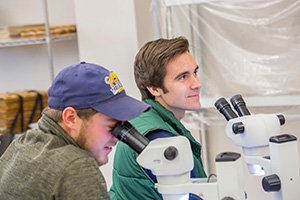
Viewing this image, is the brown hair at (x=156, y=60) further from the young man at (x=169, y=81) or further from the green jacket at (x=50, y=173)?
the green jacket at (x=50, y=173)

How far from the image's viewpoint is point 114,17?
10.3 feet

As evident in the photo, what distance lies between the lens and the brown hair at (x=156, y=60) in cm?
193

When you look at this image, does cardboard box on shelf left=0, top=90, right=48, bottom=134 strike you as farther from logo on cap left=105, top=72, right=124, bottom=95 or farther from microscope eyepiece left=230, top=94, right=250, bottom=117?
logo on cap left=105, top=72, right=124, bottom=95

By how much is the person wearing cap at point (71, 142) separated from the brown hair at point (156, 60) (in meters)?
0.55

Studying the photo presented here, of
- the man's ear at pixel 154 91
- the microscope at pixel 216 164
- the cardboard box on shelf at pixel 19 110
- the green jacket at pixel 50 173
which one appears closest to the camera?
the green jacket at pixel 50 173

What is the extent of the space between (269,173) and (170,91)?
1.88 feet

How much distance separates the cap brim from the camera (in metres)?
1.32

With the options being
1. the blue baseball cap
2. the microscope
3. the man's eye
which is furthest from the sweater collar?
the blue baseball cap

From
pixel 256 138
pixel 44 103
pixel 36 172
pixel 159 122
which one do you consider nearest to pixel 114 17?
pixel 44 103

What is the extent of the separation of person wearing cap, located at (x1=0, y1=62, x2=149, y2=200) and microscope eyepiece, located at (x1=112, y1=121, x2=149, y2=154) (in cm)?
2

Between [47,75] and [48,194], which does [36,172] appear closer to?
[48,194]

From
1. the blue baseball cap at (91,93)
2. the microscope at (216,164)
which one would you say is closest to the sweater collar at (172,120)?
the microscope at (216,164)

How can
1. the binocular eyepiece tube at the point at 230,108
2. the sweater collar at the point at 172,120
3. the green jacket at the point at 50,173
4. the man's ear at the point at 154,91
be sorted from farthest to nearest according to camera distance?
1. the man's ear at the point at 154,91
2. the sweater collar at the point at 172,120
3. the binocular eyepiece tube at the point at 230,108
4. the green jacket at the point at 50,173

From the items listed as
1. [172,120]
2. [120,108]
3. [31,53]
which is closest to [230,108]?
[172,120]
